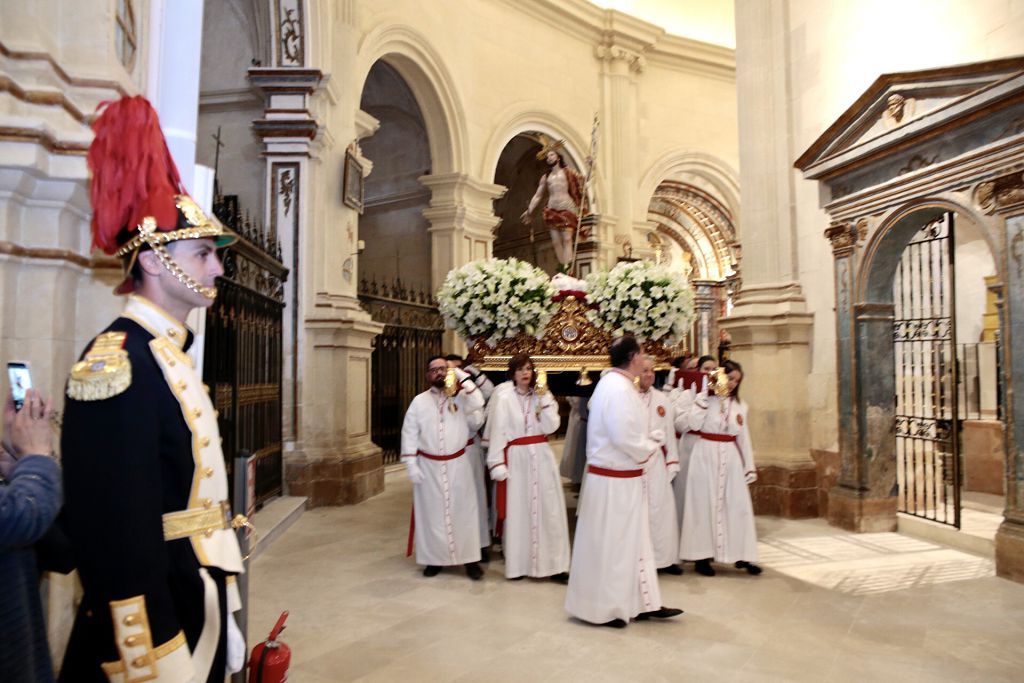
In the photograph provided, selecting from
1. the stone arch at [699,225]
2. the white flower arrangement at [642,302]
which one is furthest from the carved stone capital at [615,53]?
the white flower arrangement at [642,302]

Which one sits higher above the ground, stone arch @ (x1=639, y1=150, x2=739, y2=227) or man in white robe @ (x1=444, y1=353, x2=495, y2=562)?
stone arch @ (x1=639, y1=150, x2=739, y2=227)

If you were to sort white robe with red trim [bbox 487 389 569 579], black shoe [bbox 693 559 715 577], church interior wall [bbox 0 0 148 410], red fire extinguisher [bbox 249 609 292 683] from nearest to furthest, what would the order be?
red fire extinguisher [bbox 249 609 292 683] → church interior wall [bbox 0 0 148 410] → white robe with red trim [bbox 487 389 569 579] → black shoe [bbox 693 559 715 577]

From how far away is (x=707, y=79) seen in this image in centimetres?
1742

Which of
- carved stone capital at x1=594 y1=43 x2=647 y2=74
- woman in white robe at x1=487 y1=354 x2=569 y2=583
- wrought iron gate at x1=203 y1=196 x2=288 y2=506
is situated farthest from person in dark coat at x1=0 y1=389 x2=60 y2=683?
carved stone capital at x1=594 y1=43 x2=647 y2=74

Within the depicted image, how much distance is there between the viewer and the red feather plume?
1.92 meters

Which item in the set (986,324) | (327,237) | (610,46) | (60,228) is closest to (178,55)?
(60,228)

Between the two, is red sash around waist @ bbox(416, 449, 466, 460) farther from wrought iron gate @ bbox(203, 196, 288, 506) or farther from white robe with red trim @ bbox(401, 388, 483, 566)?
wrought iron gate @ bbox(203, 196, 288, 506)

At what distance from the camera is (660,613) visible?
182 inches

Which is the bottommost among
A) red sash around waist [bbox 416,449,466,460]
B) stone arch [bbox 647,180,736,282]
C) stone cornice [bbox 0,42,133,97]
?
red sash around waist [bbox 416,449,466,460]

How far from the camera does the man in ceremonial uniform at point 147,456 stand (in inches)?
65.6

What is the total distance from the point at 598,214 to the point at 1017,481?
414 inches

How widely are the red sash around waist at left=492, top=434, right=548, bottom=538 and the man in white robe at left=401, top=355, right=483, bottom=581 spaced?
8.8 inches

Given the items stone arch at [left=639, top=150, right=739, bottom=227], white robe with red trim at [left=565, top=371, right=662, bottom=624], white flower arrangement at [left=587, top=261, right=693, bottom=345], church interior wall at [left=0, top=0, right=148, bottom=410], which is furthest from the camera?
stone arch at [left=639, top=150, right=739, bottom=227]

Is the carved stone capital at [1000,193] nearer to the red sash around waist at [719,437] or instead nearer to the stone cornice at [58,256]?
the red sash around waist at [719,437]
